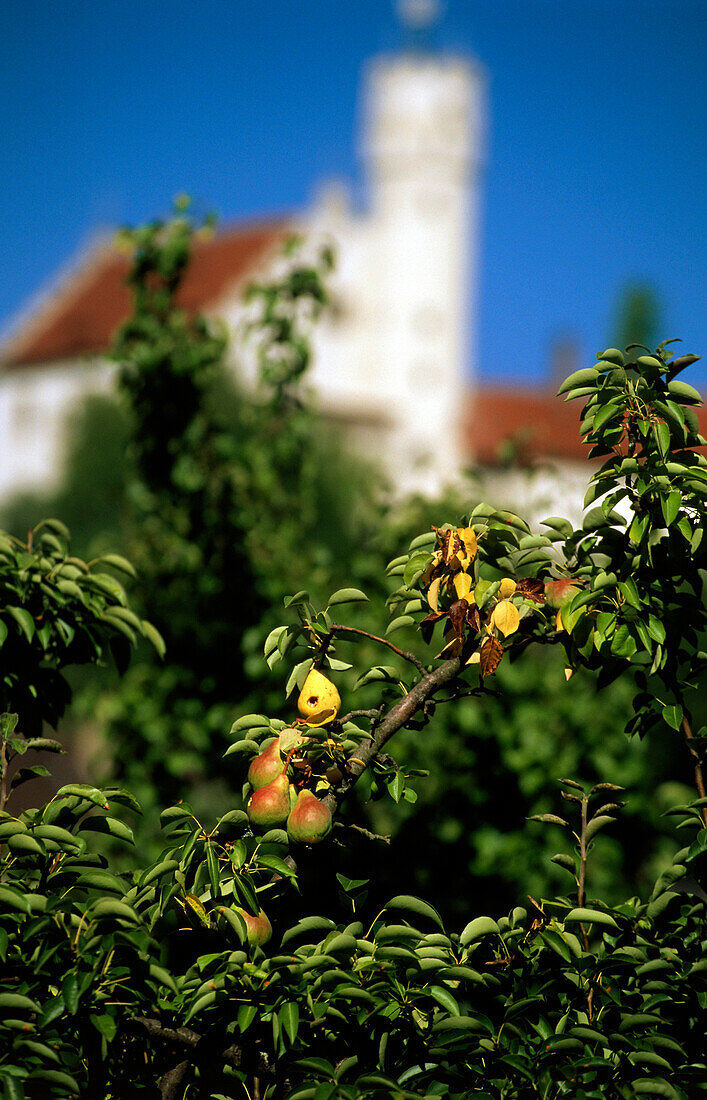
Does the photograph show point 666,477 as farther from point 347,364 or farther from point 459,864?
point 347,364

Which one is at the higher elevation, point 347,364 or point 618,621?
point 347,364

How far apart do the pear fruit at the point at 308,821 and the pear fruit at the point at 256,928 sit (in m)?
0.12

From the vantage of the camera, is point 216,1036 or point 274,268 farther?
point 274,268

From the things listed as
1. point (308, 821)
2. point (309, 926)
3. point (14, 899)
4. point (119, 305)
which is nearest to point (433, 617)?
point (308, 821)

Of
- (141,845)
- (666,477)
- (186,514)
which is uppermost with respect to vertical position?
(186,514)

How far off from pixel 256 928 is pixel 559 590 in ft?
2.25

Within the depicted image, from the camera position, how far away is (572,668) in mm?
1646

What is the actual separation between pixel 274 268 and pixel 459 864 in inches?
810

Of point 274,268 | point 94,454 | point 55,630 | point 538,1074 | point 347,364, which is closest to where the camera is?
point 538,1074

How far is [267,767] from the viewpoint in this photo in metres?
1.50

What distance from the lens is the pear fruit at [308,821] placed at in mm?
1440

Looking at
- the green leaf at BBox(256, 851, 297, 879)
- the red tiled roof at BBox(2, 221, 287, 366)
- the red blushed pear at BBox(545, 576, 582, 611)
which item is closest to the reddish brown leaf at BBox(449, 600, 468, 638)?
the red blushed pear at BBox(545, 576, 582, 611)

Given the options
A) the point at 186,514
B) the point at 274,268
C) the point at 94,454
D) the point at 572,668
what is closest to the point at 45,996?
the point at 572,668

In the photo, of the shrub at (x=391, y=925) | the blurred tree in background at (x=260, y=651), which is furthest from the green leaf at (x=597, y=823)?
the blurred tree in background at (x=260, y=651)
